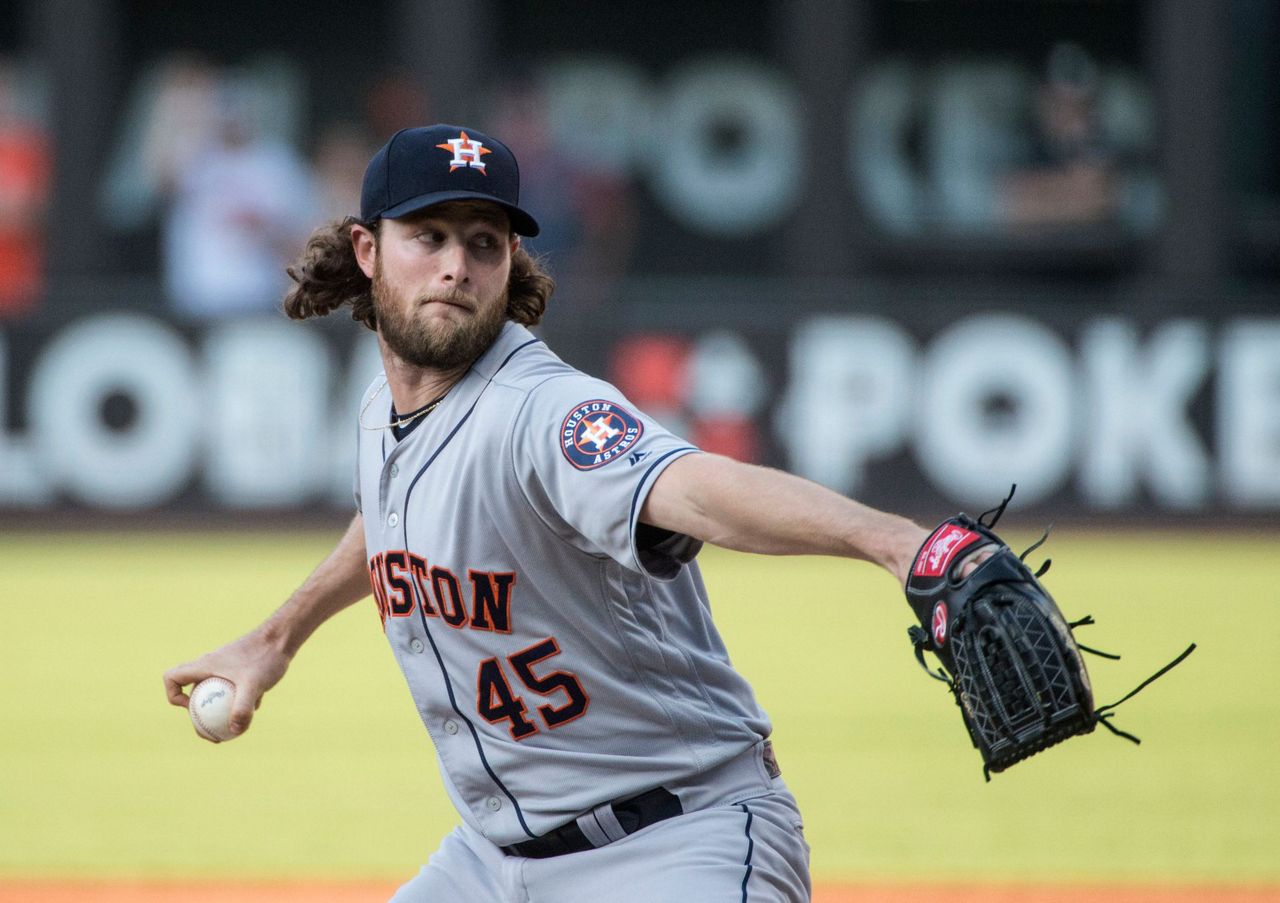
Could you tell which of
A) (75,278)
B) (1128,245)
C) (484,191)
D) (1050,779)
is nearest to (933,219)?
(1128,245)

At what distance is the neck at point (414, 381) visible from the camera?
338 centimetres

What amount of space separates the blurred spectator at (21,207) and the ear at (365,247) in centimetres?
1159

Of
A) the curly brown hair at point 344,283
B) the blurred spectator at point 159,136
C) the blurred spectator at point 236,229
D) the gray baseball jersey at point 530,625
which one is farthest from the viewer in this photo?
the blurred spectator at point 159,136

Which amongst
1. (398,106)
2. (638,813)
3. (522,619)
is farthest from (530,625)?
(398,106)

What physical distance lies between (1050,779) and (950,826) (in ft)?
2.81

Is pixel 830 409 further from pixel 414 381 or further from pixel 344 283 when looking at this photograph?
pixel 414 381

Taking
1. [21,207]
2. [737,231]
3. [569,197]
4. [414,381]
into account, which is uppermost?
[414,381]

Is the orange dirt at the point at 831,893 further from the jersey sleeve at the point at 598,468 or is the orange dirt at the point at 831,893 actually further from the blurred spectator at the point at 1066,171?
the blurred spectator at the point at 1066,171

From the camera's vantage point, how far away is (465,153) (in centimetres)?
329

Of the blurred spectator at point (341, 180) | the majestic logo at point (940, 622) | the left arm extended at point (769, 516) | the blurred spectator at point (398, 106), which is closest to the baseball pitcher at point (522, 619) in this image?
the left arm extended at point (769, 516)

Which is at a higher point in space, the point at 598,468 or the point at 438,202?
the point at 438,202

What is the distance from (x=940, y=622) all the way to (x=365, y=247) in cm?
155

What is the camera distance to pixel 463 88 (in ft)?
43.8

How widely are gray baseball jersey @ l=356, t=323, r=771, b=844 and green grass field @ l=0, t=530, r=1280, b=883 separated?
2275mm
